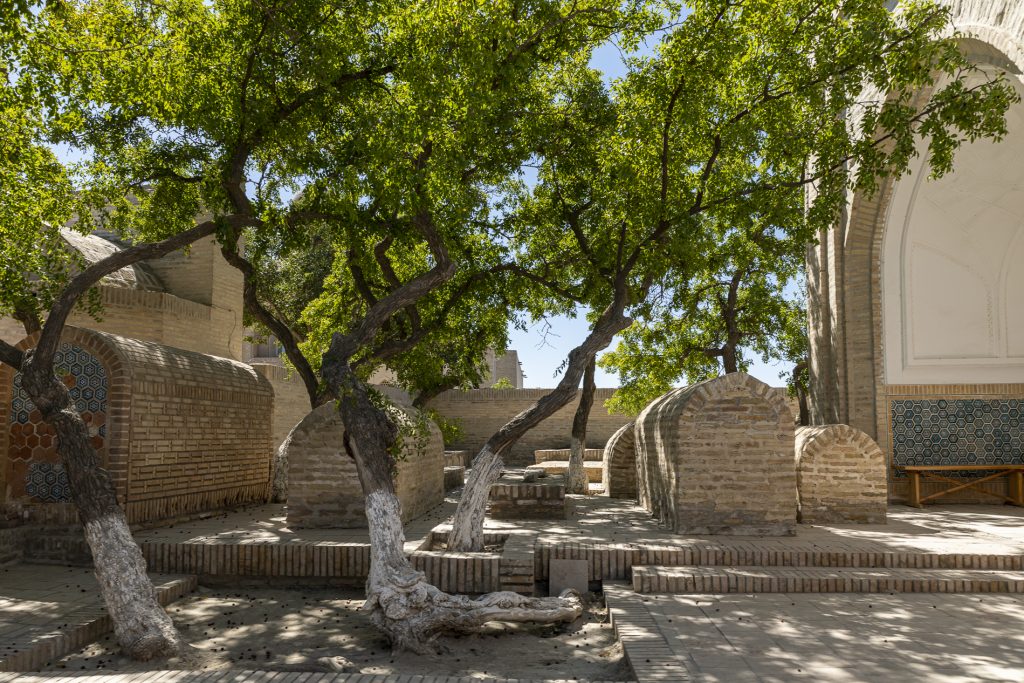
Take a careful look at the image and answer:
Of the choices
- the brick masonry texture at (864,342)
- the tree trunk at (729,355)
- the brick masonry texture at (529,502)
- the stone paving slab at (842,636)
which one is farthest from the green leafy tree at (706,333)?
the stone paving slab at (842,636)

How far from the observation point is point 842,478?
8.83 metres

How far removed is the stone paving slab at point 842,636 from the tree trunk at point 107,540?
10.7 ft

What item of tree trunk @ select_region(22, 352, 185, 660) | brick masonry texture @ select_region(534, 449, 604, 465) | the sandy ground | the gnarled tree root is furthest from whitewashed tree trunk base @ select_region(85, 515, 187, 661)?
brick masonry texture @ select_region(534, 449, 604, 465)

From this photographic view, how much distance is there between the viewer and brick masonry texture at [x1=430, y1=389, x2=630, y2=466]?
21.8 m

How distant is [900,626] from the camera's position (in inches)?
200

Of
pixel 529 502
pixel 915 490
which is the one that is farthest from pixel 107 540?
pixel 915 490

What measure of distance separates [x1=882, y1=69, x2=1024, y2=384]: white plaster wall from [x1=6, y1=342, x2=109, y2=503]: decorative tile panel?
10128mm

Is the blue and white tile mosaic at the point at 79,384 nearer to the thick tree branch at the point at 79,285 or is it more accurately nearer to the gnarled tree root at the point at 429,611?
the thick tree branch at the point at 79,285

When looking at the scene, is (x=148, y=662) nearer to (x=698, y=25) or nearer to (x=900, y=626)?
(x=900, y=626)

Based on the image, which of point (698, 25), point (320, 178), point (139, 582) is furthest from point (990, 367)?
point (139, 582)

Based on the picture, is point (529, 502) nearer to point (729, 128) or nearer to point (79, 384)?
point (729, 128)

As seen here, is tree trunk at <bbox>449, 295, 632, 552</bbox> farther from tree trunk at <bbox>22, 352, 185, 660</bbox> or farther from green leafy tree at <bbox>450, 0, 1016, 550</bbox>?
tree trunk at <bbox>22, 352, 185, 660</bbox>

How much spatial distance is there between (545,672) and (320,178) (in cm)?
558

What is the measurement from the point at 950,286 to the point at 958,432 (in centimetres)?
206
